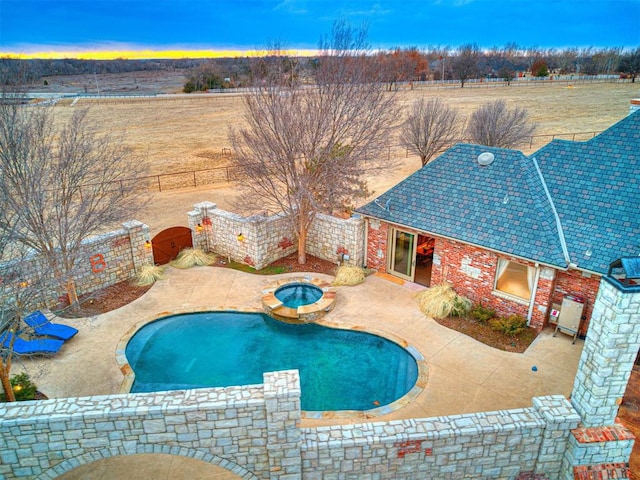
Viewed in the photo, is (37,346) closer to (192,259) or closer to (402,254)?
(192,259)

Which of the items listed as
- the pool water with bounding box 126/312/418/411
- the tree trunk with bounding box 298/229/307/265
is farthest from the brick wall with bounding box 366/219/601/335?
the pool water with bounding box 126/312/418/411

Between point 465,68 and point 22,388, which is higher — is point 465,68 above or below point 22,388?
above

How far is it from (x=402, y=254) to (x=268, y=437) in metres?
9.35

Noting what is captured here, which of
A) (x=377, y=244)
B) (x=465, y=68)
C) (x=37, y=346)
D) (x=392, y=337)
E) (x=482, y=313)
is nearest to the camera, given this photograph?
(x=37, y=346)

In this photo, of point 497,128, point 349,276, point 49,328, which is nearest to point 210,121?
point 497,128

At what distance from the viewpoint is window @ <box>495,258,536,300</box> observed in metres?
12.4

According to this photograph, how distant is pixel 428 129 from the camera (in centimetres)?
2722

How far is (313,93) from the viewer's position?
15.3 m

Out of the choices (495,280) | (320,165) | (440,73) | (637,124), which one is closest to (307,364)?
(495,280)

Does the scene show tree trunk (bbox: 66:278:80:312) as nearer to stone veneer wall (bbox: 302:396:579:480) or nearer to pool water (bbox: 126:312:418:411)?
pool water (bbox: 126:312:418:411)

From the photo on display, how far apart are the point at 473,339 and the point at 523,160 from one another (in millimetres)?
5777

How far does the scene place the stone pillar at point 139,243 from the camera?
1497 centimetres

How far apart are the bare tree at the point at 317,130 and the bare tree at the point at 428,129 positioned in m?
10.9

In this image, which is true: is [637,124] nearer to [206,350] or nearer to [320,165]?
[320,165]
